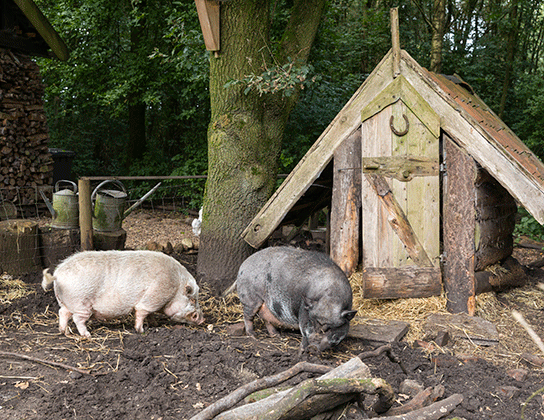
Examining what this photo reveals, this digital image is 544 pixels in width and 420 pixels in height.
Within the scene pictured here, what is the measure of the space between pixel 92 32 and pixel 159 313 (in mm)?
9241

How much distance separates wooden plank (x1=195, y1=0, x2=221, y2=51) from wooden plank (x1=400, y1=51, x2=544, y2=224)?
213 centimetres

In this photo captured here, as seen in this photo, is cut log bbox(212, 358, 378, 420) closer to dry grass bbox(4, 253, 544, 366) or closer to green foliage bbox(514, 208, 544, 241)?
dry grass bbox(4, 253, 544, 366)

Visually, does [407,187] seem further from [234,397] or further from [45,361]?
[45,361]

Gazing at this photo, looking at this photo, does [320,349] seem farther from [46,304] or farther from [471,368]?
[46,304]

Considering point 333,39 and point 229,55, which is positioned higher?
point 333,39

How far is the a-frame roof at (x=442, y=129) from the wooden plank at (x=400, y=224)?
2.17 ft

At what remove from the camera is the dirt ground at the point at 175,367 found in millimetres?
3371

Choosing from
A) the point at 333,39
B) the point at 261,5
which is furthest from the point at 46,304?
the point at 333,39

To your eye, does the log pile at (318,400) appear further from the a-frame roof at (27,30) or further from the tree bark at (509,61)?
the tree bark at (509,61)

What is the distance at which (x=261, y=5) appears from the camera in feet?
20.1

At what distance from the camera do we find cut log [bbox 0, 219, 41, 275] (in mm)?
6184

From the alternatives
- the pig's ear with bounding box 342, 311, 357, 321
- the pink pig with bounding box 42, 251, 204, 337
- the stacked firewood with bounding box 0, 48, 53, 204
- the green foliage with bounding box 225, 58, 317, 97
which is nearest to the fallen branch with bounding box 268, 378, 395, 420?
the pig's ear with bounding box 342, 311, 357, 321


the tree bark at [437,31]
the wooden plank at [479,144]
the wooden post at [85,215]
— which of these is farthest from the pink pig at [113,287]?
the tree bark at [437,31]

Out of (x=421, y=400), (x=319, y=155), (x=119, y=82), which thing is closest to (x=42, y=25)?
(x=119, y=82)
